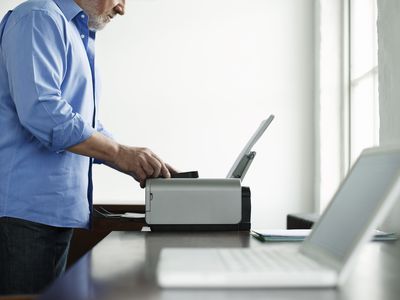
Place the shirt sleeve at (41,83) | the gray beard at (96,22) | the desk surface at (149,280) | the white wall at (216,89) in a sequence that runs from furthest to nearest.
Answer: the white wall at (216,89)
the gray beard at (96,22)
the shirt sleeve at (41,83)
the desk surface at (149,280)

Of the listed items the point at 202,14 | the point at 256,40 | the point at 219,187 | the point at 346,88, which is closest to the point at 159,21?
the point at 202,14

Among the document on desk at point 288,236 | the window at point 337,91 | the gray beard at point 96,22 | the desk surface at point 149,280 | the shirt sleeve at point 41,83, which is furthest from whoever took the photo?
the window at point 337,91

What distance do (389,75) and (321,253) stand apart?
4.80 ft

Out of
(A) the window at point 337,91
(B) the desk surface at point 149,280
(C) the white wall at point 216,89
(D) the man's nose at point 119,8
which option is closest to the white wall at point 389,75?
(B) the desk surface at point 149,280

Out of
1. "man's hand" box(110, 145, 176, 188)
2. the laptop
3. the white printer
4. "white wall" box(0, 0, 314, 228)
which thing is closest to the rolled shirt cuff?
"man's hand" box(110, 145, 176, 188)

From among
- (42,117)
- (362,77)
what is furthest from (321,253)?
(362,77)

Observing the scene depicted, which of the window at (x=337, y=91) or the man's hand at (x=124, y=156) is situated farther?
the window at (x=337, y=91)

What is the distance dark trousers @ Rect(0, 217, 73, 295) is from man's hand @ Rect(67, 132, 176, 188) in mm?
265

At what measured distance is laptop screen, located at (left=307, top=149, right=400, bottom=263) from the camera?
91cm

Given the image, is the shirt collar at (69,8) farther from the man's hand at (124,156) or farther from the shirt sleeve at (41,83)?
the man's hand at (124,156)

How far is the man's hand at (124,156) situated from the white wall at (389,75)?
35.0 inches

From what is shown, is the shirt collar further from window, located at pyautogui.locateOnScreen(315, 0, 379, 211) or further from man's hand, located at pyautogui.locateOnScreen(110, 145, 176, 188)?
window, located at pyautogui.locateOnScreen(315, 0, 379, 211)

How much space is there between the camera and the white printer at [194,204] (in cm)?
184

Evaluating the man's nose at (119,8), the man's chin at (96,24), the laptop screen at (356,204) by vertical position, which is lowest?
the laptop screen at (356,204)
